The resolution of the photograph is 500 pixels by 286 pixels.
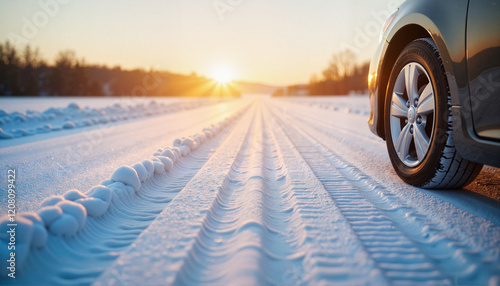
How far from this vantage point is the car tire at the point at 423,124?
215cm

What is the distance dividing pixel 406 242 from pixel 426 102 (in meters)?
1.22

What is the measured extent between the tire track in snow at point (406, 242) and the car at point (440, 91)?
43cm

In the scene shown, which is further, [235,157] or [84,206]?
[235,157]

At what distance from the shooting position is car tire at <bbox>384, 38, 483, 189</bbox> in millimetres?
2154

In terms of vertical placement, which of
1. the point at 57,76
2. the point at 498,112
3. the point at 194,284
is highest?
the point at 57,76

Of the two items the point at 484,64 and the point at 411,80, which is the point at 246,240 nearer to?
the point at 484,64

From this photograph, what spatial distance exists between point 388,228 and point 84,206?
1.89m

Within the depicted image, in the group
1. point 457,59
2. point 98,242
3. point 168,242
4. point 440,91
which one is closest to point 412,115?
point 440,91

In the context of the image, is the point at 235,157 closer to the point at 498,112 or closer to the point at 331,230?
the point at 331,230

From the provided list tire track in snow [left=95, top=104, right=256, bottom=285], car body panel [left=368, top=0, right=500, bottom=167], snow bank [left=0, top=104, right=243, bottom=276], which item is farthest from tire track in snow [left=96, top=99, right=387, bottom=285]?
car body panel [left=368, top=0, right=500, bottom=167]

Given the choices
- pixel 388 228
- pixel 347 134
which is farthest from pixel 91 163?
pixel 347 134

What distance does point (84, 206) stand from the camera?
1.94m

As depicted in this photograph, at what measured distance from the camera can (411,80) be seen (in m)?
2.56

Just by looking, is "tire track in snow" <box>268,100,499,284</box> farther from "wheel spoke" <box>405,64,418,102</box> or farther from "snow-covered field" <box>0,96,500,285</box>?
"wheel spoke" <box>405,64,418,102</box>
